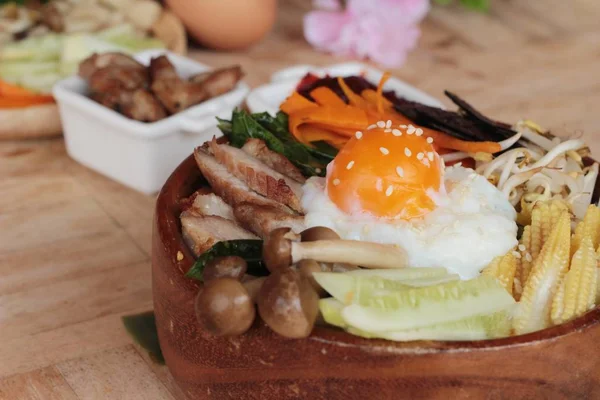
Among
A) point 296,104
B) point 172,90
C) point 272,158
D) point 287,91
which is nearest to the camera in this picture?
point 272,158

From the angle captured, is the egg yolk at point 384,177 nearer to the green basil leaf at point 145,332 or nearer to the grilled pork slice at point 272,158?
the grilled pork slice at point 272,158

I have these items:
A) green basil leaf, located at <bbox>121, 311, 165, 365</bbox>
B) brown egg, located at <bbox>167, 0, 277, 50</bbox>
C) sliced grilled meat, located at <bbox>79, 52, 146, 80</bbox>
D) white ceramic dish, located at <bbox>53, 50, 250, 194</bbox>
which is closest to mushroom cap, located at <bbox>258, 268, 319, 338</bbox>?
green basil leaf, located at <bbox>121, 311, 165, 365</bbox>

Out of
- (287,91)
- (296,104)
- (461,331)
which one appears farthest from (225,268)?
(287,91)

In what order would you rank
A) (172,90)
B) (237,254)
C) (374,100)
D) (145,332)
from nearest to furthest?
(237,254), (145,332), (374,100), (172,90)

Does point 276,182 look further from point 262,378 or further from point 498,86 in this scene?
point 498,86

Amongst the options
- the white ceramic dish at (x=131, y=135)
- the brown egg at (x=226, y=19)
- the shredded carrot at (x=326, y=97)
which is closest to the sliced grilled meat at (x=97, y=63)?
the white ceramic dish at (x=131, y=135)

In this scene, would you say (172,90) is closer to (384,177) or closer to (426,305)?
(384,177)

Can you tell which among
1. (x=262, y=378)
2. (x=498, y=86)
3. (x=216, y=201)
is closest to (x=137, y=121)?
(x=216, y=201)
